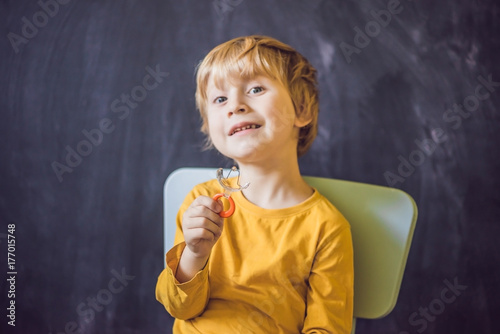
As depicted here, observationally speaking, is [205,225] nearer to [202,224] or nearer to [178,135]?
[202,224]

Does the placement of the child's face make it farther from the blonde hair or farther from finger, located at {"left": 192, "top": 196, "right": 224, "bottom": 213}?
finger, located at {"left": 192, "top": 196, "right": 224, "bottom": 213}

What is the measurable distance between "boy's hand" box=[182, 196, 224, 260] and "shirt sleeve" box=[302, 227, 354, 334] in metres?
0.23

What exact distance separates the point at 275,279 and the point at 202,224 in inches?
8.3

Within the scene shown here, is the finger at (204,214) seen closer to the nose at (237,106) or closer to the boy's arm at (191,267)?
the boy's arm at (191,267)

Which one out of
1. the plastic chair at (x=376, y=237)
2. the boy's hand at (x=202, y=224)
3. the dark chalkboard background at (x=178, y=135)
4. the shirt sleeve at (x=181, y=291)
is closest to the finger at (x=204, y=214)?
→ the boy's hand at (x=202, y=224)

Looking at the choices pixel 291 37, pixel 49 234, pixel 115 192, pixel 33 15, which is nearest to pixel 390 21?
pixel 291 37

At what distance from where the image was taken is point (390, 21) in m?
1.19

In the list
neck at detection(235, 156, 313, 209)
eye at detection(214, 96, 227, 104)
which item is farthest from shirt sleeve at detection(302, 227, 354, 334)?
eye at detection(214, 96, 227, 104)

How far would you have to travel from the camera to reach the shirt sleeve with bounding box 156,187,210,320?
2.78 feet

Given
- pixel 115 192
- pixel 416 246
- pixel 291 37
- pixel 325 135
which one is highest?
pixel 291 37

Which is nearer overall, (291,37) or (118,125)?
(291,37)

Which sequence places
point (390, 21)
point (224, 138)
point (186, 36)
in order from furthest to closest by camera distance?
1. point (186, 36)
2. point (390, 21)
3. point (224, 138)

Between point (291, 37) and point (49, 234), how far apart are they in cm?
92

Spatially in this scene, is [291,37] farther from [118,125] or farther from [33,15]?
[33,15]
